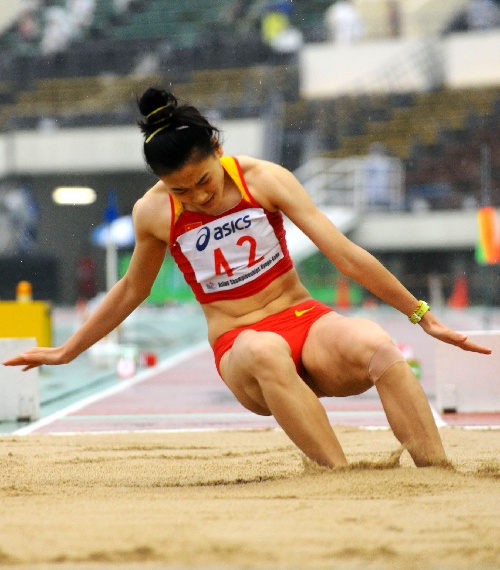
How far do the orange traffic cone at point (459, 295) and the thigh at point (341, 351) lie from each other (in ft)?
46.7

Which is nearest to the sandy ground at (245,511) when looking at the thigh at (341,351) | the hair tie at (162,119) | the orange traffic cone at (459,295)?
the thigh at (341,351)

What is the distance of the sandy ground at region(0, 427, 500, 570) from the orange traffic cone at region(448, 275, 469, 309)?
520 inches

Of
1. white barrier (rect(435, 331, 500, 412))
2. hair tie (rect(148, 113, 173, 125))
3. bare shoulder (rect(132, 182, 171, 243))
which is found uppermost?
hair tie (rect(148, 113, 173, 125))

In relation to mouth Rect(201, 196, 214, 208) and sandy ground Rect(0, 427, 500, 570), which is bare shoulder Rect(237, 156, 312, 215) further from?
sandy ground Rect(0, 427, 500, 570)

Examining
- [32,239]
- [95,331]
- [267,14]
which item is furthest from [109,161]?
[95,331]

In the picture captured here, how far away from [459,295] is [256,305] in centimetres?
1424

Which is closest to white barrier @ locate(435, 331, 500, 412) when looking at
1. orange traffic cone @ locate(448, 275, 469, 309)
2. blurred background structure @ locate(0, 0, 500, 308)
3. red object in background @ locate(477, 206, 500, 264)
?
red object in background @ locate(477, 206, 500, 264)

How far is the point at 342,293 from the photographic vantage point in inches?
661

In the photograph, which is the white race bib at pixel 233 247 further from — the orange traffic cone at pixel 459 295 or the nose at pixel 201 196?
the orange traffic cone at pixel 459 295

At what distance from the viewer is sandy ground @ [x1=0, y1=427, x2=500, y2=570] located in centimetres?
196

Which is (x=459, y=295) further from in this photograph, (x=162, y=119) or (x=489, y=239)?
(x=162, y=119)

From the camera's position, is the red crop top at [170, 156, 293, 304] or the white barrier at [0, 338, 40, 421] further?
the white barrier at [0, 338, 40, 421]

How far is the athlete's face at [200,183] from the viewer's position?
2832 mm

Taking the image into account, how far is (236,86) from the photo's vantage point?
19422 mm
